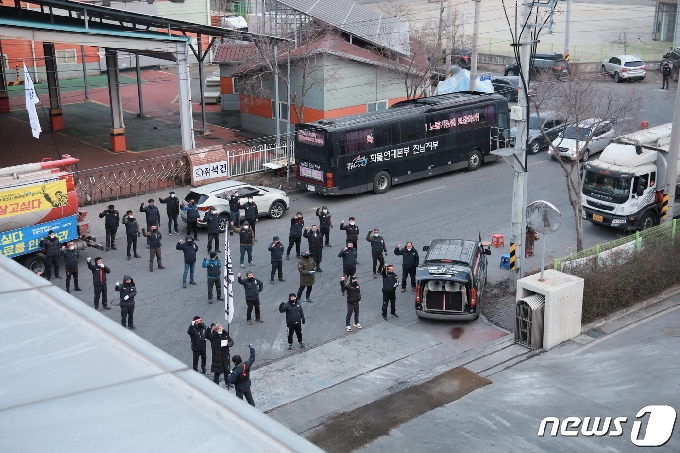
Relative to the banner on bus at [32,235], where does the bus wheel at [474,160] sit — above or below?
below

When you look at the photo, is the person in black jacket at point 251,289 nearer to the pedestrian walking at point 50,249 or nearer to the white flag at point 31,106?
the pedestrian walking at point 50,249

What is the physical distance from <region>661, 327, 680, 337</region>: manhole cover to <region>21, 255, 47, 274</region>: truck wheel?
15.3 m

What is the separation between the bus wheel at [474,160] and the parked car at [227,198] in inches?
329

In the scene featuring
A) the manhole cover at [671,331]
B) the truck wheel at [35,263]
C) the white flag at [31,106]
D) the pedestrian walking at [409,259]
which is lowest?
the manhole cover at [671,331]

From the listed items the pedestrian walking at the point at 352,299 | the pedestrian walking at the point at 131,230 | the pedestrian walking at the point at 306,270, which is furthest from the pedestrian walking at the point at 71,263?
the pedestrian walking at the point at 352,299

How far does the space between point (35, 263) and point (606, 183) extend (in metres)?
16.6

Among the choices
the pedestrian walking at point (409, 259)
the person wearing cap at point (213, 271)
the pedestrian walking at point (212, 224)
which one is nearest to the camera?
the person wearing cap at point (213, 271)

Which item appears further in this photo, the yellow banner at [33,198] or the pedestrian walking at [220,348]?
the yellow banner at [33,198]

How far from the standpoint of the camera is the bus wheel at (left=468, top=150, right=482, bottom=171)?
3160cm

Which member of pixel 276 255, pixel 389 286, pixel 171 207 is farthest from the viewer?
pixel 171 207

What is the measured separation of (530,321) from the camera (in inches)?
684

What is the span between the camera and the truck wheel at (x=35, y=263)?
2148 cm

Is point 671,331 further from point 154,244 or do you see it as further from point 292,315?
point 154,244

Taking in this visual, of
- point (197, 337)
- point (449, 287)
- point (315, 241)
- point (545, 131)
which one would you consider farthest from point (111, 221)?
point (545, 131)
